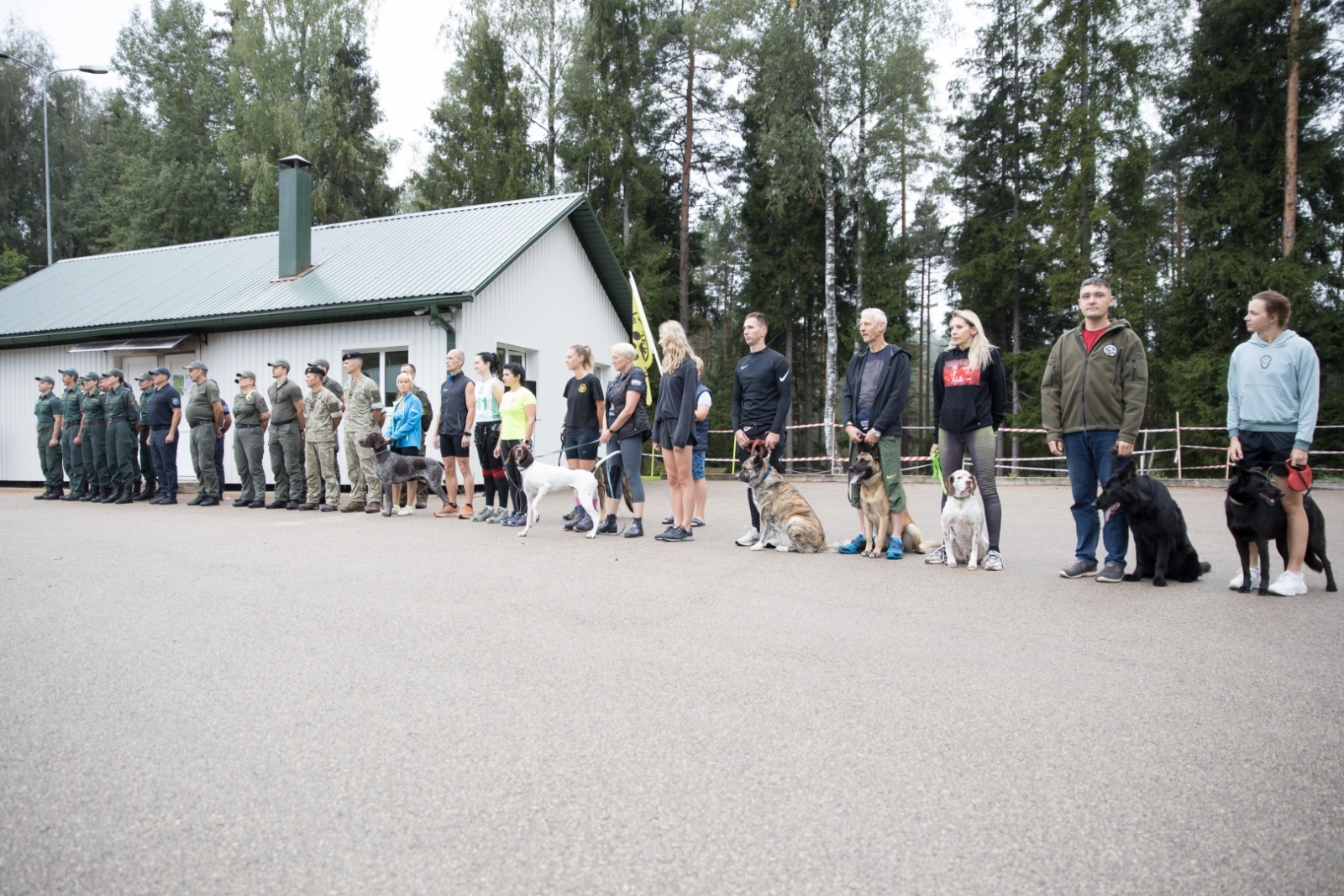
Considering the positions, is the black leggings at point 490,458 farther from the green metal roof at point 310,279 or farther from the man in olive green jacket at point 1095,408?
the man in olive green jacket at point 1095,408

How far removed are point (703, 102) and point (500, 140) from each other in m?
7.09

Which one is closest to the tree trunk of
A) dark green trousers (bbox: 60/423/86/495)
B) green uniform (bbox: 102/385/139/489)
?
green uniform (bbox: 102/385/139/489)

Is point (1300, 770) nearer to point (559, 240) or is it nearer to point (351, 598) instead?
point (351, 598)

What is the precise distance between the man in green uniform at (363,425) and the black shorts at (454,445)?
1001 millimetres

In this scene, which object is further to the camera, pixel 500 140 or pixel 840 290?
pixel 840 290

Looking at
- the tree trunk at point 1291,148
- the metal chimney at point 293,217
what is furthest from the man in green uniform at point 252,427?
the tree trunk at point 1291,148

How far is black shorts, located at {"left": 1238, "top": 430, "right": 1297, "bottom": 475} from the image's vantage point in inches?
205

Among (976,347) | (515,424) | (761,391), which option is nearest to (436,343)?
(515,424)

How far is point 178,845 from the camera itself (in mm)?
2111

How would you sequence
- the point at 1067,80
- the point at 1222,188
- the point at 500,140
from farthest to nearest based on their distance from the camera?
the point at 500,140 → the point at 1067,80 → the point at 1222,188

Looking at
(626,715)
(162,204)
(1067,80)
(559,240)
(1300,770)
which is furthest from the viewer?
(162,204)

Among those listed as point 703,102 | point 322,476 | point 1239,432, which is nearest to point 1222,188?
point 703,102

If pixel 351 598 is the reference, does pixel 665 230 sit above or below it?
above

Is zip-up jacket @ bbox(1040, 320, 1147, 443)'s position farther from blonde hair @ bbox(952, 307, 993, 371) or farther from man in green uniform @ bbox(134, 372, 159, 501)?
man in green uniform @ bbox(134, 372, 159, 501)
